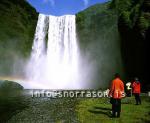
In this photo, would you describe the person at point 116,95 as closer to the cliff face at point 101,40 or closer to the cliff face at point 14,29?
the cliff face at point 101,40

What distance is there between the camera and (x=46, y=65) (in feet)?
223

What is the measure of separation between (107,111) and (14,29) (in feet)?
156

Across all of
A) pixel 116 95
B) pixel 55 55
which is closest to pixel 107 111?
pixel 116 95

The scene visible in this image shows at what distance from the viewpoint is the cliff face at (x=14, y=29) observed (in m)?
66.8

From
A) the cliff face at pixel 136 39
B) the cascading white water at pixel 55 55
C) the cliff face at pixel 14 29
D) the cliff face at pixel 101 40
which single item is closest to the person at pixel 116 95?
the cliff face at pixel 136 39

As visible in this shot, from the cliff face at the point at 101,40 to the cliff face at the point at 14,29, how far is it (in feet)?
33.7

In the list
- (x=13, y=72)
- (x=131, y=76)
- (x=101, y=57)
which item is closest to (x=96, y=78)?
(x=101, y=57)

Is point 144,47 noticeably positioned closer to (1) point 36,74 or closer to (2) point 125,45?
(2) point 125,45

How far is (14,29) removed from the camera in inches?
2712

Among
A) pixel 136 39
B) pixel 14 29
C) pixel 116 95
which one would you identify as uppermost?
pixel 14 29

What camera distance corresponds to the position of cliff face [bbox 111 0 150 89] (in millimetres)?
44500

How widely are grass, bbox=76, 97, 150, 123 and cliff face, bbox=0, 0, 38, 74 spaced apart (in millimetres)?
39522

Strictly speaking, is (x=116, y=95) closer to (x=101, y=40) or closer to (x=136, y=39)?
(x=136, y=39)

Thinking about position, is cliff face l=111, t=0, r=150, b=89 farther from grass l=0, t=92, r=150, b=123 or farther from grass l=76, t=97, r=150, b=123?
grass l=0, t=92, r=150, b=123
